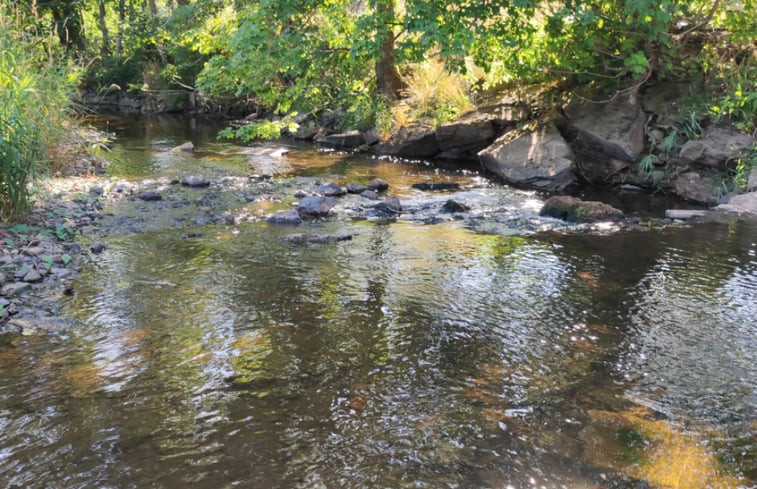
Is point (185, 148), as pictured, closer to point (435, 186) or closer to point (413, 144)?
point (413, 144)

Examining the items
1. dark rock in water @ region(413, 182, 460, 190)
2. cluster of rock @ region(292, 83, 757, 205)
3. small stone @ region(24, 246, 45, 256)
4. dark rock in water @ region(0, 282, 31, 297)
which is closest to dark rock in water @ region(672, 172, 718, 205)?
cluster of rock @ region(292, 83, 757, 205)

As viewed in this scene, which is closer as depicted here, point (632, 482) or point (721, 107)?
point (632, 482)

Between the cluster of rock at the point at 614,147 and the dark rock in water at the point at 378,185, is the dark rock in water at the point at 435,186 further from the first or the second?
the cluster of rock at the point at 614,147

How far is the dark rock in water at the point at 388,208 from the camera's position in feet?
29.0

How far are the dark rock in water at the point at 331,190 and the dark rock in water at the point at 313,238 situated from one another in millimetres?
2574

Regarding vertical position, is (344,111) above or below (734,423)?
above

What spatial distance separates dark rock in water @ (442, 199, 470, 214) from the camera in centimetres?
903

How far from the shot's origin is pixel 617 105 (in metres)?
11.1

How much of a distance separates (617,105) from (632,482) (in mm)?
9352

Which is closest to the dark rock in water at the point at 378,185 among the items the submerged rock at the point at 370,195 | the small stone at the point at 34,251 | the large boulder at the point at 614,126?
the submerged rock at the point at 370,195

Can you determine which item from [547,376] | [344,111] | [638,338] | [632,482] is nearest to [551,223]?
[638,338]

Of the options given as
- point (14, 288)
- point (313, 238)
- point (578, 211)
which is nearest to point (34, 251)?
point (14, 288)

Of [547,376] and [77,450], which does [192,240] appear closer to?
[77,450]

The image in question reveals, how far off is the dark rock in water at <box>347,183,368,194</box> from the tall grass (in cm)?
435
